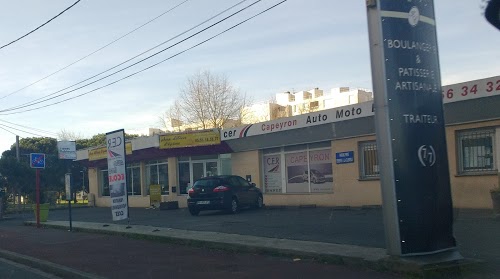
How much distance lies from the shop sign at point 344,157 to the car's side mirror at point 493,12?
18125mm

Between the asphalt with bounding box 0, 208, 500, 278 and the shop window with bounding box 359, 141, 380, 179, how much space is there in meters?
1.69

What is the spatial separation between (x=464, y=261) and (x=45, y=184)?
146 feet

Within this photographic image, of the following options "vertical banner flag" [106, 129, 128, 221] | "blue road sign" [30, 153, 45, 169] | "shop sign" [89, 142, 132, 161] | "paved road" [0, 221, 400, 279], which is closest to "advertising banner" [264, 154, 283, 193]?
"vertical banner flag" [106, 129, 128, 221]

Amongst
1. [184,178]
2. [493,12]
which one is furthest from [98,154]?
[493,12]

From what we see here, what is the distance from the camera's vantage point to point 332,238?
41.3 ft

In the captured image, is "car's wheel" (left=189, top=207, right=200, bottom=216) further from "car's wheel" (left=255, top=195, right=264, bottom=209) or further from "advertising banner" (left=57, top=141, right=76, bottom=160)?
"advertising banner" (left=57, top=141, right=76, bottom=160)

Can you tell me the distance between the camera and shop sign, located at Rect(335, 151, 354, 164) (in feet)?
71.6

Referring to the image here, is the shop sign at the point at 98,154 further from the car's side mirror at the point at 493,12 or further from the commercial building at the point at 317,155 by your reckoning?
the car's side mirror at the point at 493,12

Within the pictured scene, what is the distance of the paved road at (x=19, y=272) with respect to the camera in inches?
424

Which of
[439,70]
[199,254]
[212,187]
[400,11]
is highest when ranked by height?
[400,11]

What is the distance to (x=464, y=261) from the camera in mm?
8656

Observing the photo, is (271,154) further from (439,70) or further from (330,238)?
(439,70)

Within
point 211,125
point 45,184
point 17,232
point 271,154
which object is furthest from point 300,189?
point 45,184

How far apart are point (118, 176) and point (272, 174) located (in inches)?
395
